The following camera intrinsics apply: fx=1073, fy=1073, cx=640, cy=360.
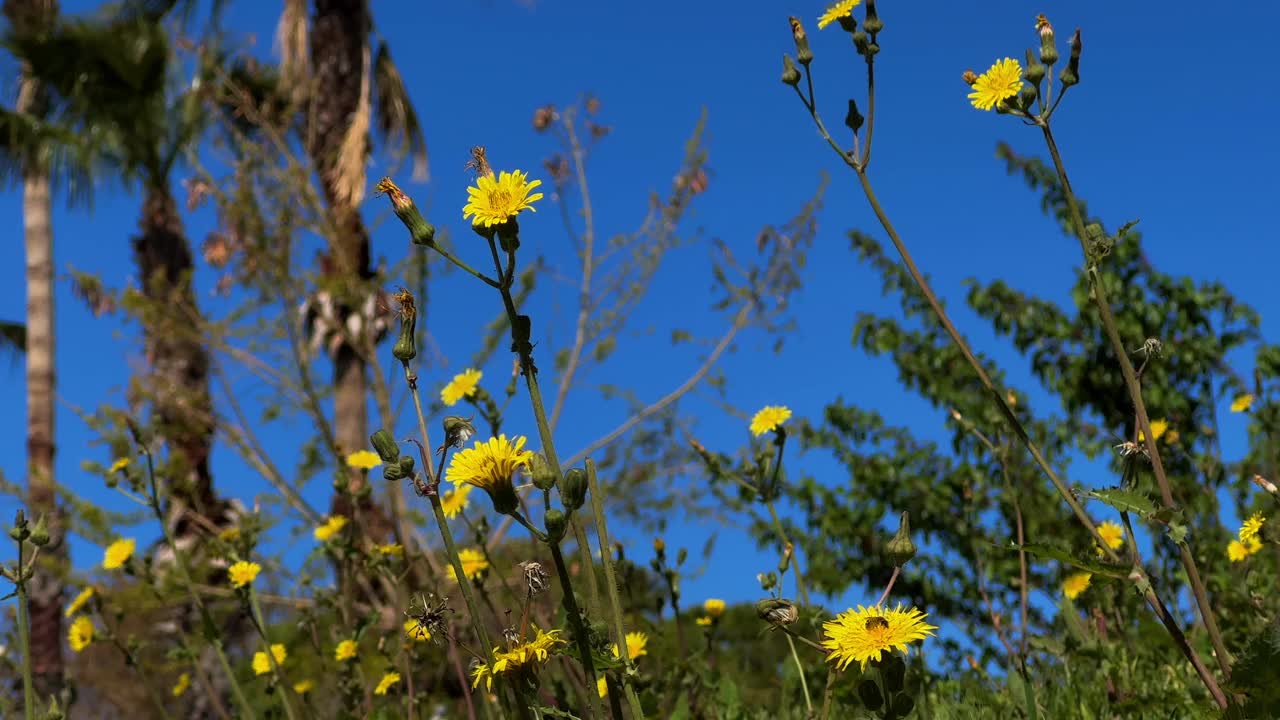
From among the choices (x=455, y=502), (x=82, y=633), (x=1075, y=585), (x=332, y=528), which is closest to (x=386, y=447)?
(x=455, y=502)

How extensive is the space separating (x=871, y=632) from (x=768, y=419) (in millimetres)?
1168

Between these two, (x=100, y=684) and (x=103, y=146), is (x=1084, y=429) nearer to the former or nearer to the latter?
(x=100, y=684)

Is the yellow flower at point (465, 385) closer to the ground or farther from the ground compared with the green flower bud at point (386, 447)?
farther from the ground

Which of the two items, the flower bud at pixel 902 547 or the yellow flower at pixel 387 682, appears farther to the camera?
the yellow flower at pixel 387 682

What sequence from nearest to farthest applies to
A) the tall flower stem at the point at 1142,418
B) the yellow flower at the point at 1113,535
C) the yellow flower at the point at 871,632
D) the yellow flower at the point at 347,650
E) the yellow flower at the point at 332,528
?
the yellow flower at the point at 871,632
the tall flower stem at the point at 1142,418
the yellow flower at the point at 347,650
the yellow flower at the point at 332,528
the yellow flower at the point at 1113,535

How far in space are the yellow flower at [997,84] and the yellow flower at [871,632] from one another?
0.85m

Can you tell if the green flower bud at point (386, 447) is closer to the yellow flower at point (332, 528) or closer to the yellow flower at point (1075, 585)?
the yellow flower at point (332, 528)

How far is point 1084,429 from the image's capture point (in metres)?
6.53

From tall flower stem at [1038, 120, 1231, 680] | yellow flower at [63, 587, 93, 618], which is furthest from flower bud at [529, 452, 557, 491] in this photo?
yellow flower at [63, 587, 93, 618]

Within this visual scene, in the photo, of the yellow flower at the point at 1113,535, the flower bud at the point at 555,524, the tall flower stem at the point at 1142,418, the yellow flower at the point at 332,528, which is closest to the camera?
the flower bud at the point at 555,524

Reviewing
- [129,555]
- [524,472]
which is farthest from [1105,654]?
[129,555]

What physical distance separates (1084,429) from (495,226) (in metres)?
6.03

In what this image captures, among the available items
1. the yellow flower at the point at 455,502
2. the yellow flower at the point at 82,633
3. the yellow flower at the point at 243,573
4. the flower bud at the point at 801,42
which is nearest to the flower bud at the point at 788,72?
the flower bud at the point at 801,42

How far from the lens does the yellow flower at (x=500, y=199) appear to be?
4.14 feet
